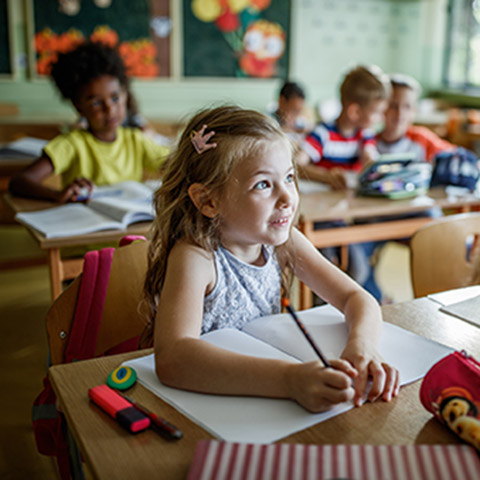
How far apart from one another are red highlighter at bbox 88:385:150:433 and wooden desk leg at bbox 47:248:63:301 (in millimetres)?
1066

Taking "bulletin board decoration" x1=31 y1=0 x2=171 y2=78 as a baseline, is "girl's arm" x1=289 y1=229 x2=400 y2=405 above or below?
below

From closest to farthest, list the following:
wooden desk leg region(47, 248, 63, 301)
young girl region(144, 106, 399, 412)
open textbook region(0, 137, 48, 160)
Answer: young girl region(144, 106, 399, 412), wooden desk leg region(47, 248, 63, 301), open textbook region(0, 137, 48, 160)

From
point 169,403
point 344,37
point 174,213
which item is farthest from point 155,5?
→ point 169,403

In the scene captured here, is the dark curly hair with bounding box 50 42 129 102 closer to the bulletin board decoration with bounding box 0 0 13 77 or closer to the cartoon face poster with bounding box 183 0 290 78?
the bulletin board decoration with bounding box 0 0 13 77

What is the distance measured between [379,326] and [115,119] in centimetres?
169

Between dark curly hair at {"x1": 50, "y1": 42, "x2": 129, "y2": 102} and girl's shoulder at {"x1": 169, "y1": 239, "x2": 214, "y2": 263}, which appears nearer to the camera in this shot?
girl's shoulder at {"x1": 169, "y1": 239, "x2": 214, "y2": 263}

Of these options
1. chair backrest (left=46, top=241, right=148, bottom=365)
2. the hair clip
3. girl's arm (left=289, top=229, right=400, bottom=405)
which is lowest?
chair backrest (left=46, top=241, right=148, bottom=365)

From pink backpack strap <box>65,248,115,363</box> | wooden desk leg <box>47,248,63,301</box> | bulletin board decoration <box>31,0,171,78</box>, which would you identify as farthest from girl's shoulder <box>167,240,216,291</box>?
bulletin board decoration <box>31,0,171,78</box>

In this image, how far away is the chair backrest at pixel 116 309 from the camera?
1.14 meters

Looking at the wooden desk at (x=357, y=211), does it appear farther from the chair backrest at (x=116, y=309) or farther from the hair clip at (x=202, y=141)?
the hair clip at (x=202, y=141)

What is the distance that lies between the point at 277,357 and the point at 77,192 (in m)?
1.44

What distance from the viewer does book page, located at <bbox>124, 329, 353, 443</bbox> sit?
2.28ft

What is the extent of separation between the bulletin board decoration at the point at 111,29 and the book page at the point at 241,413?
12.9 feet

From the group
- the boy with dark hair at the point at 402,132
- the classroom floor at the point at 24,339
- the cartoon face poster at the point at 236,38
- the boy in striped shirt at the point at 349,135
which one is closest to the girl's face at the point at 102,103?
the boy in striped shirt at the point at 349,135
